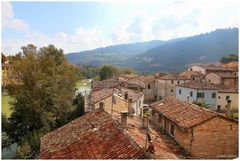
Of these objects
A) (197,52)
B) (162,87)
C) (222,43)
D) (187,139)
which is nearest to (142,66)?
(197,52)

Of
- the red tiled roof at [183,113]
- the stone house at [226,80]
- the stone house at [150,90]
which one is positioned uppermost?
the red tiled roof at [183,113]

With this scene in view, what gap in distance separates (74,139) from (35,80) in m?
13.3

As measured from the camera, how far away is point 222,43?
11956 centimetres

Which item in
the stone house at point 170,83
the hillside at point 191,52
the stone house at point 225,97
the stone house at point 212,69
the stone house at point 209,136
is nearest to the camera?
the stone house at point 209,136

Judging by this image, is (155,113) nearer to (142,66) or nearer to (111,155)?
(111,155)

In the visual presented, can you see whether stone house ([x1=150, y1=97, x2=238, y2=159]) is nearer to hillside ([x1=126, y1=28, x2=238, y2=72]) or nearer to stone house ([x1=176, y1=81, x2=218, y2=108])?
stone house ([x1=176, y1=81, x2=218, y2=108])

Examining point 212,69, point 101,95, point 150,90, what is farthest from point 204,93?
point 101,95

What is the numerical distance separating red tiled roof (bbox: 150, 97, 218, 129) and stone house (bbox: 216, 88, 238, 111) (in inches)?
796

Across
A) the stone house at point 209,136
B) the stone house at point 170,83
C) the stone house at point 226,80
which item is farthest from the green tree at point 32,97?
the stone house at point 226,80

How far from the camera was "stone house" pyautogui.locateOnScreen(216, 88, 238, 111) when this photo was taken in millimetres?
33625

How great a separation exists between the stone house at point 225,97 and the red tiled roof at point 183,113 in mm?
20210

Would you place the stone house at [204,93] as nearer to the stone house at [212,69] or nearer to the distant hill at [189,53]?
the stone house at [212,69]

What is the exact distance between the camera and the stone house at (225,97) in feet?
110

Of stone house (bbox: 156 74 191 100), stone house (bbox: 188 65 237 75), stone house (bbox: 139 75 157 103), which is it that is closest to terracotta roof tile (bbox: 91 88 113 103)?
stone house (bbox: 156 74 191 100)
